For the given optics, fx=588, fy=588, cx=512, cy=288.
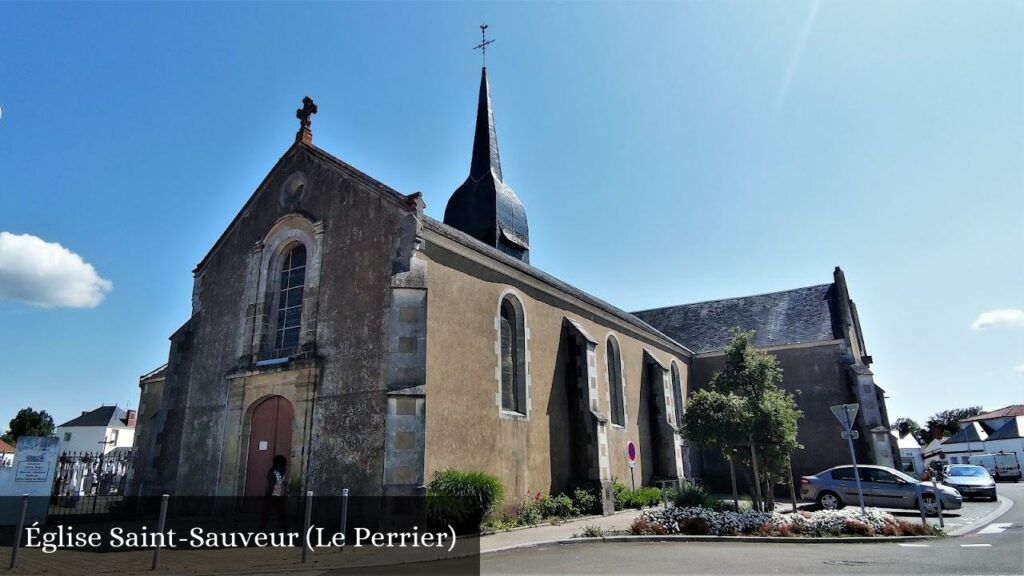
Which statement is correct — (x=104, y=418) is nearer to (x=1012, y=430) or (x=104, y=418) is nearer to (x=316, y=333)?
(x=316, y=333)

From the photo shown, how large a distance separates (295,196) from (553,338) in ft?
27.0

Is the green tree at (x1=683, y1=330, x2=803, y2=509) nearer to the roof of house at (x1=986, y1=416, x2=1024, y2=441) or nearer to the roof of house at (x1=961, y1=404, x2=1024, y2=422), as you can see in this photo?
the roof of house at (x1=986, y1=416, x2=1024, y2=441)

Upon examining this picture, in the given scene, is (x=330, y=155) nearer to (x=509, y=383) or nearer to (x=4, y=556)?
(x=509, y=383)

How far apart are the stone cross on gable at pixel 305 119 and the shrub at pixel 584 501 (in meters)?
11.9

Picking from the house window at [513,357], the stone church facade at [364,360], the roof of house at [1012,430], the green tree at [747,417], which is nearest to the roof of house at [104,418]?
the stone church facade at [364,360]

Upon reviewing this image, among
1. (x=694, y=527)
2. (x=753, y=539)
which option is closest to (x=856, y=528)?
(x=753, y=539)

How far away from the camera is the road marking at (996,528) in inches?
493

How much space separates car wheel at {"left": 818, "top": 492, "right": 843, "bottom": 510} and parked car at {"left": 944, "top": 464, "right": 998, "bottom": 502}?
8448mm

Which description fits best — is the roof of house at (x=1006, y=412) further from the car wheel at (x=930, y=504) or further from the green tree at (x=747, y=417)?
the green tree at (x=747, y=417)

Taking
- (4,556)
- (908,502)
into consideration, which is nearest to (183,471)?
(4,556)

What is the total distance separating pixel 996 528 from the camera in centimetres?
1318

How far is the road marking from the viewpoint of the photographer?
41.1 ft

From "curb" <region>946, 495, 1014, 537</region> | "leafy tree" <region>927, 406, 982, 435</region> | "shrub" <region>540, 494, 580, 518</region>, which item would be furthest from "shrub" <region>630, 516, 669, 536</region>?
"leafy tree" <region>927, 406, 982, 435</region>

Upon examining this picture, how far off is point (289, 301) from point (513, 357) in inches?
236
